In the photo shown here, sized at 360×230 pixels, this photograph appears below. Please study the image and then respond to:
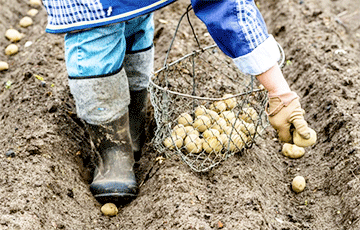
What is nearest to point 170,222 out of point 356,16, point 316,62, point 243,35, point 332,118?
point 243,35

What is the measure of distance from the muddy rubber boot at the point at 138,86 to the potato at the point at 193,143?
13.2 inches

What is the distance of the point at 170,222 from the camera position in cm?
173

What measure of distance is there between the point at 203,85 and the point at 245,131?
49cm

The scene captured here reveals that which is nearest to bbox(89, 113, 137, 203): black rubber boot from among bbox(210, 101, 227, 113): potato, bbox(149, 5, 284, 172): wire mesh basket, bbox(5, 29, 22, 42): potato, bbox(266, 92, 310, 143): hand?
bbox(149, 5, 284, 172): wire mesh basket

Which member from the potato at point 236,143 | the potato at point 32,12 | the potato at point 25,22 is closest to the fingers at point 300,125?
the potato at point 236,143

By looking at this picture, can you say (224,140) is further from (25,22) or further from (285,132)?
(25,22)

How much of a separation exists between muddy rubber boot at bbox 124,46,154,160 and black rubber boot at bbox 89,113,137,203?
0.23 metres

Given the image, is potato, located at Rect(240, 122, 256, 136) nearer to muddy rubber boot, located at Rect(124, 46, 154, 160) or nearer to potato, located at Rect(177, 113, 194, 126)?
potato, located at Rect(177, 113, 194, 126)

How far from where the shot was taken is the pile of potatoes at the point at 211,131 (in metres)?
2.06


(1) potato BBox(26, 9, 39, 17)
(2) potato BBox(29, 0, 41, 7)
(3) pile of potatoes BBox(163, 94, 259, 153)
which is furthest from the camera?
(2) potato BBox(29, 0, 41, 7)

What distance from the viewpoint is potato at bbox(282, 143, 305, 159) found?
7.61 feet

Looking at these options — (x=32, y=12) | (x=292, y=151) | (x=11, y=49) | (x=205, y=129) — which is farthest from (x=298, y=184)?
(x=32, y=12)

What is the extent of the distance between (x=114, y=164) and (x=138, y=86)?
421mm

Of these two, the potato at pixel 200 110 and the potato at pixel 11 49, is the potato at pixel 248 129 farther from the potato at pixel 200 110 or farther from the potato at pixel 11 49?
the potato at pixel 11 49
